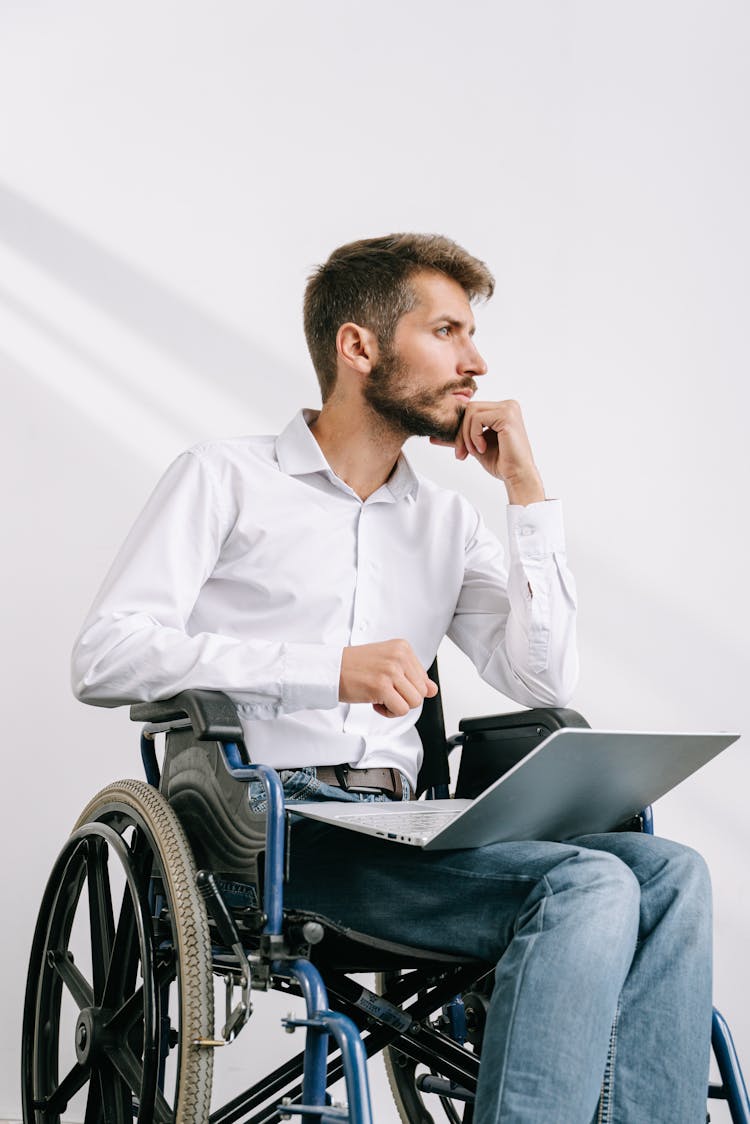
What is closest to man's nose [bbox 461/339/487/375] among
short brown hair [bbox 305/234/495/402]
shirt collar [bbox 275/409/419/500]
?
short brown hair [bbox 305/234/495/402]

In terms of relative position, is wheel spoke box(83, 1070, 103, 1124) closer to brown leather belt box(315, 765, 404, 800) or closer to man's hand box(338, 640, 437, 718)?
brown leather belt box(315, 765, 404, 800)

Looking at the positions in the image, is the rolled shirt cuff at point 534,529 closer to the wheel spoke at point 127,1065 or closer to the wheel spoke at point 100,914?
the wheel spoke at point 100,914

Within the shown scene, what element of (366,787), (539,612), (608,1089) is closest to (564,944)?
(608,1089)

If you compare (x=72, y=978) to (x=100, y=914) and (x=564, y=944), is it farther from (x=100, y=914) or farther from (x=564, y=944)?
(x=564, y=944)

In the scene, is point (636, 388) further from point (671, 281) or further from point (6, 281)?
point (6, 281)

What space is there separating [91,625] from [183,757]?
0.71 ft

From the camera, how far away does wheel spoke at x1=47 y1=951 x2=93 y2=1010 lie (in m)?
1.75

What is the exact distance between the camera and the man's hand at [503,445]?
73.5 inches

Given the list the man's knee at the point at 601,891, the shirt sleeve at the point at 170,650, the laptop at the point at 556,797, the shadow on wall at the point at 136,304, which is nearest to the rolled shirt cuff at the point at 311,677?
the shirt sleeve at the point at 170,650

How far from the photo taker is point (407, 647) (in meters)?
1.52

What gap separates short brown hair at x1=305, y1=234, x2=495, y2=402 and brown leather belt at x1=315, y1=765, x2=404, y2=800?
628mm

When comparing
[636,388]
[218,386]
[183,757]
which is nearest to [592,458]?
[636,388]

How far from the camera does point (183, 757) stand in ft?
5.43

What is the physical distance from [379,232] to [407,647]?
1.57 meters
